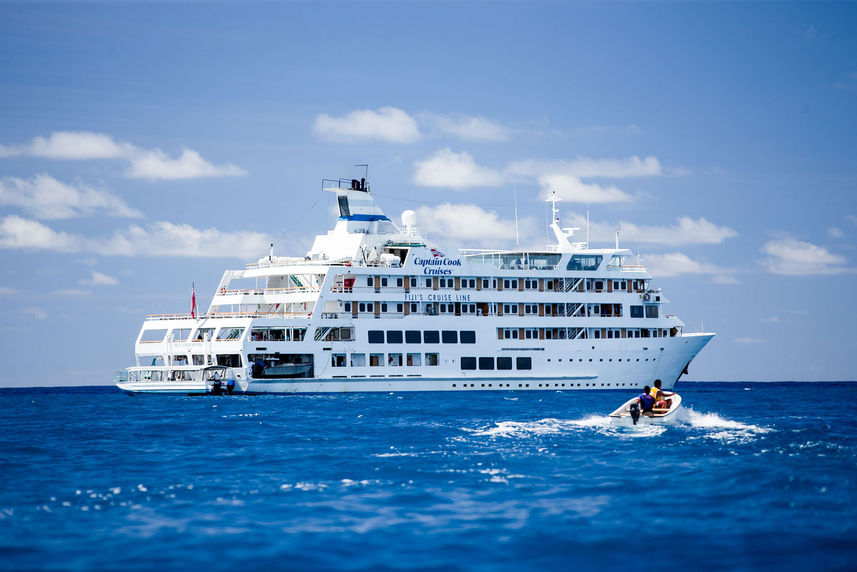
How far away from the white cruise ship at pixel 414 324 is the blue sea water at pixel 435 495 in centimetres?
1931

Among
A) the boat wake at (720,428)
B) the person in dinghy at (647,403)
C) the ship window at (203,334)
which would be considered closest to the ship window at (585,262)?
the ship window at (203,334)

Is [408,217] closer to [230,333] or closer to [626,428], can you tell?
[230,333]

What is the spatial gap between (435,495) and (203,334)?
40865mm

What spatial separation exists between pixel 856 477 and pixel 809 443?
6.33 m

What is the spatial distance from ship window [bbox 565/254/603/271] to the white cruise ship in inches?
3.6

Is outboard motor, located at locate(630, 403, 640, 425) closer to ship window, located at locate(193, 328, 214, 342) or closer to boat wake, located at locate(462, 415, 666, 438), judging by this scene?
boat wake, located at locate(462, 415, 666, 438)

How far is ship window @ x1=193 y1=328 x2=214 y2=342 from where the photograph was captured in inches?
2361

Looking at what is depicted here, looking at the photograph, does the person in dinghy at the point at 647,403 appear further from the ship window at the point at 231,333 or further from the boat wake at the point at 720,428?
the ship window at the point at 231,333

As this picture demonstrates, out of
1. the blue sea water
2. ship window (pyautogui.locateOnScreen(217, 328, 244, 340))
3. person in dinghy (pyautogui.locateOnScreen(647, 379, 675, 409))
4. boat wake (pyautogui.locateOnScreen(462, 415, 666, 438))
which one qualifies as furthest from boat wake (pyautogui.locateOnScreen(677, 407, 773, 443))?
ship window (pyautogui.locateOnScreen(217, 328, 244, 340))

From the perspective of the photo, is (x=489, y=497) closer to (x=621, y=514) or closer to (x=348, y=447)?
(x=621, y=514)

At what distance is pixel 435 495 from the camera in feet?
73.2

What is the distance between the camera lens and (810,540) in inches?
693

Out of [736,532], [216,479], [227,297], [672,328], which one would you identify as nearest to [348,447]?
[216,479]

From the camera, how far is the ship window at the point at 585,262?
66.4m
